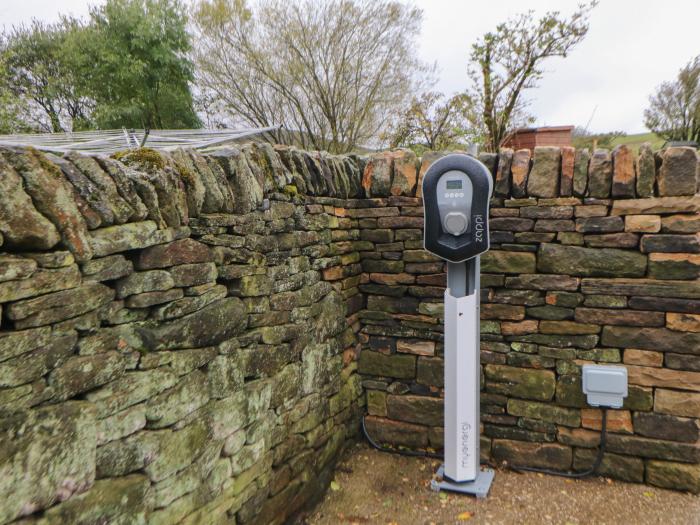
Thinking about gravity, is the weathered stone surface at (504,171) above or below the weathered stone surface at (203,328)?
above

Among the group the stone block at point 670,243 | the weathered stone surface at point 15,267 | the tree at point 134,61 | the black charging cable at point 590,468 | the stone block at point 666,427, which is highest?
the tree at point 134,61

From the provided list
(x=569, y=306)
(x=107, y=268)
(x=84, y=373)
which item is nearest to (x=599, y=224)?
(x=569, y=306)

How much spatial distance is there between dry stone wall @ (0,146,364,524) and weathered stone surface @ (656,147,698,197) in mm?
1801

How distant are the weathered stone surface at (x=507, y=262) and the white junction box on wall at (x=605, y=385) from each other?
26.1 inches

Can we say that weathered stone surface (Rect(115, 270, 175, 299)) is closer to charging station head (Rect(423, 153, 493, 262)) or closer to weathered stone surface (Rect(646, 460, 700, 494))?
charging station head (Rect(423, 153, 493, 262))

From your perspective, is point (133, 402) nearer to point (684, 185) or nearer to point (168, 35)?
point (684, 185)

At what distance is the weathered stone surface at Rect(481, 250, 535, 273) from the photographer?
2697 millimetres

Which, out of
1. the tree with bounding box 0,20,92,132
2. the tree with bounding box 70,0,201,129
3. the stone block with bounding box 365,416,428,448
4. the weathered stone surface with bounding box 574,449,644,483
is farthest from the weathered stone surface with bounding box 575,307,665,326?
the tree with bounding box 0,20,92,132

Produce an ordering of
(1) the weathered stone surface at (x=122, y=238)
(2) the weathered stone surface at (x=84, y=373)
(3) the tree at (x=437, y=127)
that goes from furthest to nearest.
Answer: (3) the tree at (x=437, y=127), (1) the weathered stone surface at (x=122, y=238), (2) the weathered stone surface at (x=84, y=373)

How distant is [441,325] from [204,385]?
63.7 inches

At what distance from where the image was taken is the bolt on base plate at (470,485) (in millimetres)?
2567

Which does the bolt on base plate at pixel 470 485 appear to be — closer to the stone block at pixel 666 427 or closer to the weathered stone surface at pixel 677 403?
the stone block at pixel 666 427

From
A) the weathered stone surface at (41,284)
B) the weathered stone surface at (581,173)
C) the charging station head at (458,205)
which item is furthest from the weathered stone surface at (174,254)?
the weathered stone surface at (581,173)

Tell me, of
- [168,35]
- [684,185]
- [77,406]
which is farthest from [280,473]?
[168,35]
